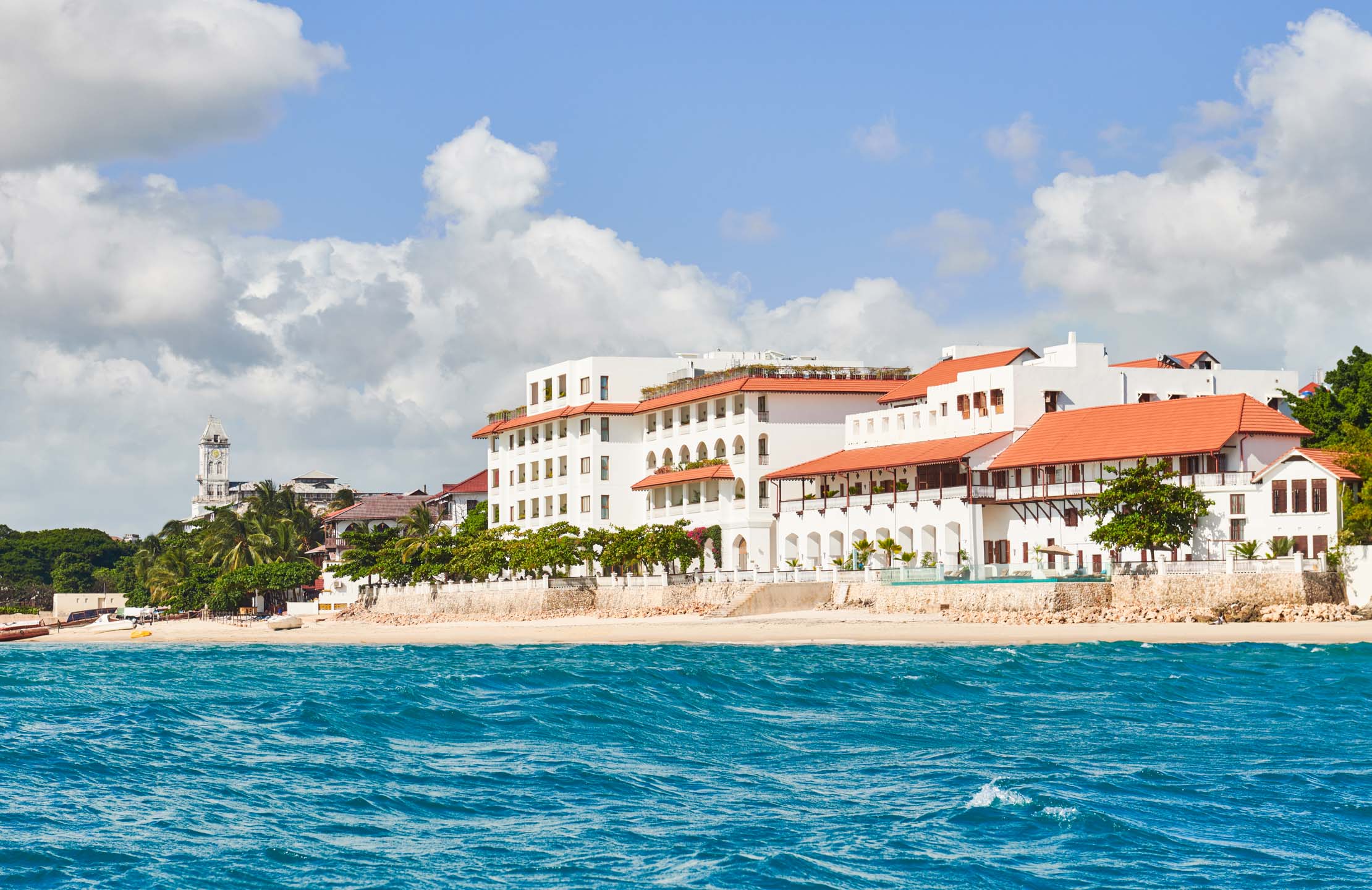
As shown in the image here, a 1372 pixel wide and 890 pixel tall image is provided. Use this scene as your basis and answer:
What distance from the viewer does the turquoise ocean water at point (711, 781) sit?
63.5 ft

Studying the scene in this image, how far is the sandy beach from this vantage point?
56.0 m

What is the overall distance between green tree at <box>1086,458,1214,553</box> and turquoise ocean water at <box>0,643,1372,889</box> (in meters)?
16.7

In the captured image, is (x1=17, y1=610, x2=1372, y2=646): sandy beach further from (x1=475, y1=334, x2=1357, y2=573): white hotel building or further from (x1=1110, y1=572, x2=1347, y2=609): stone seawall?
(x1=475, y1=334, x2=1357, y2=573): white hotel building

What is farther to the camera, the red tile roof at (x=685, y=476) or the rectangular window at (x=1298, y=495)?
the red tile roof at (x=685, y=476)

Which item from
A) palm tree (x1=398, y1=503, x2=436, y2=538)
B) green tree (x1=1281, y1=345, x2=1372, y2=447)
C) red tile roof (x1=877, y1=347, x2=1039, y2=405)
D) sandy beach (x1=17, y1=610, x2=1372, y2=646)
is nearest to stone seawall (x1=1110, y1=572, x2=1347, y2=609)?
sandy beach (x1=17, y1=610, x2=1372, y2=646)

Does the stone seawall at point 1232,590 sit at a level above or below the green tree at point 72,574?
below

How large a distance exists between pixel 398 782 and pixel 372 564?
→ 237ft

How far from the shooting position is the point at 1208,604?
59.7 meters

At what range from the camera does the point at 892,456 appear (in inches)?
2992

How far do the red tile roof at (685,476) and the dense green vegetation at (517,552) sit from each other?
2.79 m

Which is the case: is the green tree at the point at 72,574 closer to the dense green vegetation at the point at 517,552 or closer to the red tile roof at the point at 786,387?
the dense green vegetation at the point at 517,552

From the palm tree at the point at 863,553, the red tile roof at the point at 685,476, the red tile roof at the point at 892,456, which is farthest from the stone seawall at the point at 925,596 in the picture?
the red tile roof at the point at 685,476

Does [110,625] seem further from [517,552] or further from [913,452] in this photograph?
[913,452]

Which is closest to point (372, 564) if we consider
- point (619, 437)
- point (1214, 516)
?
point (619, 437)
